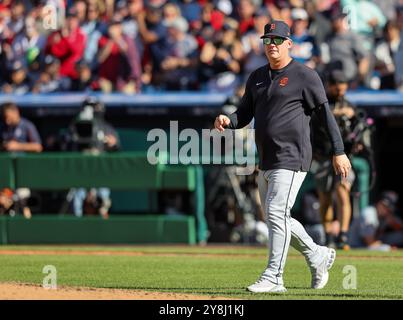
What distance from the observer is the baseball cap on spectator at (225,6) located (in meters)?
18.8

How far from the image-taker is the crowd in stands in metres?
17.1

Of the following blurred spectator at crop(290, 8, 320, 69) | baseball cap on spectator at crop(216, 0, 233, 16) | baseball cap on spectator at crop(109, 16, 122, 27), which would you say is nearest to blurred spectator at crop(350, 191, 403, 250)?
blurred spectator at crop(290, 8, 320, 69)

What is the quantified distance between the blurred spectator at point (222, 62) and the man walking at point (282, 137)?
8745mm

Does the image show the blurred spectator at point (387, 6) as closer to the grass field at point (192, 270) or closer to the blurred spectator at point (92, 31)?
the blurred spectator at point (92, 31)

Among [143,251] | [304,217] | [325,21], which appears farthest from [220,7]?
[143,251]

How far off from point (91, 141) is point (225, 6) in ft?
13.8

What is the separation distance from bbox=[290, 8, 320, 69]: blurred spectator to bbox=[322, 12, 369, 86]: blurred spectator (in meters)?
0.27

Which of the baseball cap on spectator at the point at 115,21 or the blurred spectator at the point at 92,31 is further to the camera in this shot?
the blurred spectator at the point at 92,31

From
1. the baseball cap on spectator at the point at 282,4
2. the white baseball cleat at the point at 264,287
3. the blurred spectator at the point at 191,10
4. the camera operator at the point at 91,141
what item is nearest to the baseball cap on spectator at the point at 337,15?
the baseball cap on spectator at the point at 282,4

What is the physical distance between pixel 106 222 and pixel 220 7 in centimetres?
526

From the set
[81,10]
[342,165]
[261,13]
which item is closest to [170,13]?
[261,13]

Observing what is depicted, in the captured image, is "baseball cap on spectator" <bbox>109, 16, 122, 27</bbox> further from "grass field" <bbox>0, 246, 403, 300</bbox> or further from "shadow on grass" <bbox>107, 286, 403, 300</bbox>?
"shadow on grass" <bbox>107, 286, 403, 300</bbox>

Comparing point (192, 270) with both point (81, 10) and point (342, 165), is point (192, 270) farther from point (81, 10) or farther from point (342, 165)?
point (81, 10)
